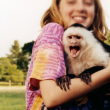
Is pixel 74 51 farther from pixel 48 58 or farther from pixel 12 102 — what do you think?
pixel 12 102

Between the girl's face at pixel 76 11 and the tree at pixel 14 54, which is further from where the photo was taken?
the tree at pixel 14 54

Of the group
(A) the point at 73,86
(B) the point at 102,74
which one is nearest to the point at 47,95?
(A) the point at 73,86

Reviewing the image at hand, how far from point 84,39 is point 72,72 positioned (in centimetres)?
17

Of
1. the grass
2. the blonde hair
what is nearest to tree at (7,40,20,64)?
the grass

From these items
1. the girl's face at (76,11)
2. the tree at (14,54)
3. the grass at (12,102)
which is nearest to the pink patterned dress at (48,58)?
the girl's face at (76,11)

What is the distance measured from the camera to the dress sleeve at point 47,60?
2.64 ft

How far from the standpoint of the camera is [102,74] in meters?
0.80

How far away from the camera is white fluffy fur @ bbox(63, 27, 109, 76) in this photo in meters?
0.97

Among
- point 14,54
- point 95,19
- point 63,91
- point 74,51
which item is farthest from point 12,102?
point 14,54

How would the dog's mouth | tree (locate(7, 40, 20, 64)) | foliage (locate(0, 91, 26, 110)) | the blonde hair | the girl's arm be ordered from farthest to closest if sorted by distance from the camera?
tree (locate(7, 40, 20, 64)) < foliage (locate(0, 91, 26, 110)) < the blonde hair < the dog's mouth < the girl's arm

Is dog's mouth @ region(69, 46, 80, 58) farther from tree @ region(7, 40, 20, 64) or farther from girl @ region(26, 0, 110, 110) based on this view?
tree @ region(7, 40, 20, 64)

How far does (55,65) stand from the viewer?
82 centimetres

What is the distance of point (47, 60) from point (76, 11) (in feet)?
0.96

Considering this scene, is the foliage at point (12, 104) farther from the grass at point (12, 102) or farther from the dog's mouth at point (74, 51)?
the dog's mouth at point (74, 51)
